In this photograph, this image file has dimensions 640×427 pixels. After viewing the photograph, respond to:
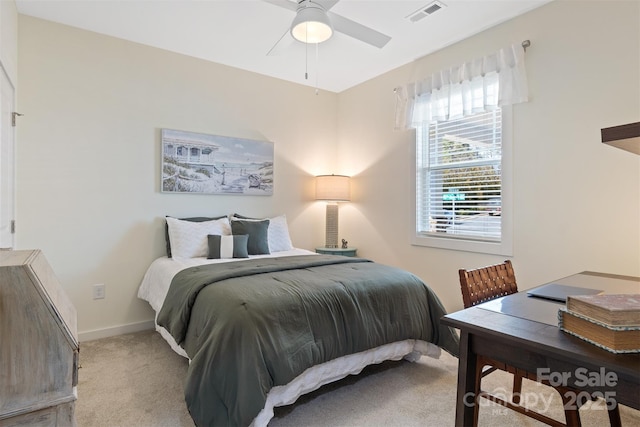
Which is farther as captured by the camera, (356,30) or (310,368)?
(356,30)

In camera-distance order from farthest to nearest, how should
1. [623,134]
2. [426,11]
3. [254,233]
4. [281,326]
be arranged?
[254,233] < [426,11] < [281,326] < [623,134]

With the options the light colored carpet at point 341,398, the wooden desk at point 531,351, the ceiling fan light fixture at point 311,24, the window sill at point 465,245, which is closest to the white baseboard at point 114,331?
the light colored carpet at point 341,398

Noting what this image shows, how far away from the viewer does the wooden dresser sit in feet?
2.87

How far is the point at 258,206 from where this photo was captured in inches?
155

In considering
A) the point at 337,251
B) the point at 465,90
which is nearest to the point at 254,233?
the point at 337,251

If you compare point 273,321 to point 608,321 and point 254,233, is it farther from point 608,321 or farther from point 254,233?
point 254,233

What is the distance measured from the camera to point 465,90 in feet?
10.1

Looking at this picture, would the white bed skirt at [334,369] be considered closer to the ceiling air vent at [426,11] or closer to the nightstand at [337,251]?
the nightstand at [337,251]

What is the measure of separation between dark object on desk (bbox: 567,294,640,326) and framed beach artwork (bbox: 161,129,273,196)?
3.26 meters

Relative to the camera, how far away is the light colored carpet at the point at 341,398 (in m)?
1.85

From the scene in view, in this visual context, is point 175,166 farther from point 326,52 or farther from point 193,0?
point 326,52

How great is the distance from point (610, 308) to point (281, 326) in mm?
1365

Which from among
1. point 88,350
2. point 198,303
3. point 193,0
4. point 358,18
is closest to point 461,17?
point 358,18

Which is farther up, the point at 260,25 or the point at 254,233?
the point at 260,25
